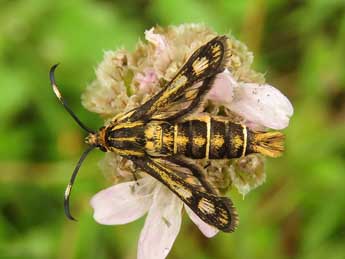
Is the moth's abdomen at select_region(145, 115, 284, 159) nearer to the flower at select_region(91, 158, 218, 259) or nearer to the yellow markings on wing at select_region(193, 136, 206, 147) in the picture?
the yellow markings on wing at select_region(193, 136, 206, 147)

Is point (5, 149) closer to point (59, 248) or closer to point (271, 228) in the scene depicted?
point (59, 248)

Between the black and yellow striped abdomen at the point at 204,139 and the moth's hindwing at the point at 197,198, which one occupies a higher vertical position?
the black and yellow striped abdomen at the point at 204,139

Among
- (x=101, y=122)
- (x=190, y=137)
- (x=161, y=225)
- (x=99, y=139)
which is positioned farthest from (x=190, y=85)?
(x=101, y=122)

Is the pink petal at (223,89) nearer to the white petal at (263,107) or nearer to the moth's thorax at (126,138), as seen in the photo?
the white petal at (263,107)

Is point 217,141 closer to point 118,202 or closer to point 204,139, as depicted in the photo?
point 204,139

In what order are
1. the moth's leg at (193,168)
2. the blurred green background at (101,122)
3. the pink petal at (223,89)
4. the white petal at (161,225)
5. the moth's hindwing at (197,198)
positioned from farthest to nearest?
the blurred green background at (101,122) → the white petal at (161,225) → the pink petal at (223,89) → the moth's leg at (193,168) → the moth's hindwing at (197,198)

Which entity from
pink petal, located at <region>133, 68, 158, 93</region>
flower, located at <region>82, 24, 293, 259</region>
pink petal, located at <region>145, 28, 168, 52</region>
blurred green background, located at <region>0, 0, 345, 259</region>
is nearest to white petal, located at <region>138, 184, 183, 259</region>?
flower, located at <region>82, 24, 293, 259</region>

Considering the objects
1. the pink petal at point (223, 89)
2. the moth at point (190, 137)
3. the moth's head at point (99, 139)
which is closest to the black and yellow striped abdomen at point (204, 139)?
the moth at point (190, 137)
